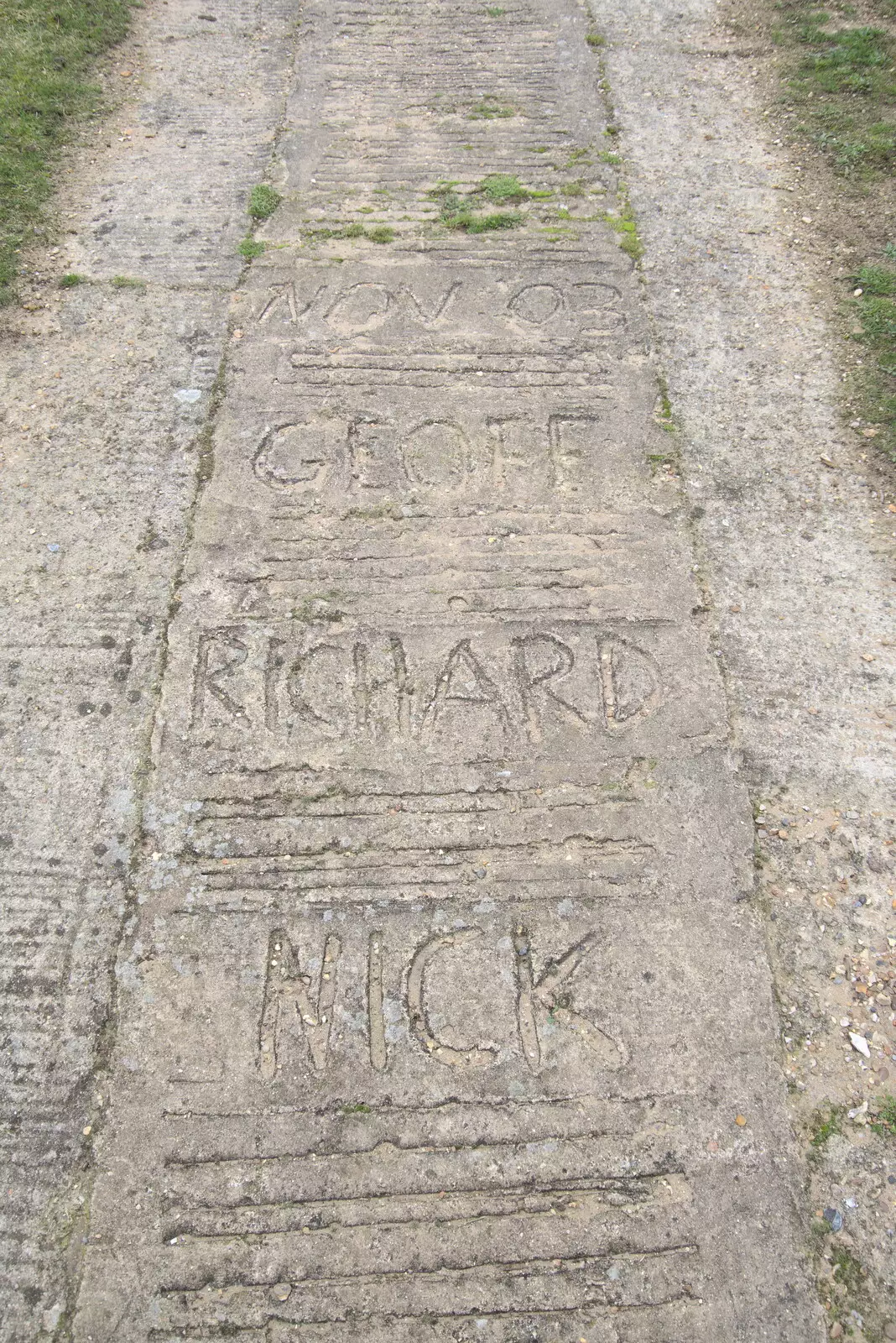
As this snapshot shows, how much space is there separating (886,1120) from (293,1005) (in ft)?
5.36

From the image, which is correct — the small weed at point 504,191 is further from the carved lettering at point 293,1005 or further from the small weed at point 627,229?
the carved lettering at point 293,1005

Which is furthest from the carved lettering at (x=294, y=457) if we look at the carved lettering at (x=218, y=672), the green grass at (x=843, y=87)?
the green grass at (x=843, y=87)

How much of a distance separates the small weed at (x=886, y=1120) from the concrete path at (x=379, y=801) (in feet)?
0.88

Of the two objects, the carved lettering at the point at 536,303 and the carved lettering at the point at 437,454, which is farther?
the carved lettering at the point at 536,303

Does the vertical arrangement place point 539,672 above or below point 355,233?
below

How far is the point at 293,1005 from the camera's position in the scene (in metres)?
2.52

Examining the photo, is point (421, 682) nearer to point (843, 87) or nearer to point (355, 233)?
point (355, 233)

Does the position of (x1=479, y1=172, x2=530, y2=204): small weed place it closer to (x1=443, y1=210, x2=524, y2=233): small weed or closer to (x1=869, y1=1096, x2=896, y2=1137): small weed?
(x1=443, y1=210, x2=524, y2=233): small weed

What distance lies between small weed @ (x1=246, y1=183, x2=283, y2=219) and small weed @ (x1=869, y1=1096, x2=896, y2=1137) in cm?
459

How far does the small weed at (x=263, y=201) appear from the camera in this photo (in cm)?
449

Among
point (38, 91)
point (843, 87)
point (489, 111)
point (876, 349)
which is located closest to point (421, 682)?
point (876, 349)

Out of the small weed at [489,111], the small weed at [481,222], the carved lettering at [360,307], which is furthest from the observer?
the small weed at [489,111]

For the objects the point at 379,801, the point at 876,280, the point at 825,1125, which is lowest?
the point at 825,1125

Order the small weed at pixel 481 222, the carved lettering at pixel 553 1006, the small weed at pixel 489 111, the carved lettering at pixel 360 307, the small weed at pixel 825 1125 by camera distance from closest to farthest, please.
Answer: the small weed at pixel 825 1125
the carved lettering at pixel 553 1006
the carved lettering at pixel 360 307
the small weed at pixel 481 222
the small weed at pixel 489 111
